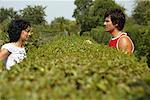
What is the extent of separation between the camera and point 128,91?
2.57 metres

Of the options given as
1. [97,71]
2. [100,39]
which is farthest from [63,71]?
[100,39]

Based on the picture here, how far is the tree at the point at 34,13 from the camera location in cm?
6919

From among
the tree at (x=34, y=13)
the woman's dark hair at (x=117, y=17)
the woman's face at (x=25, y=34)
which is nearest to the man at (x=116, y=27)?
the woman's dark hair at (x=117, y=17)

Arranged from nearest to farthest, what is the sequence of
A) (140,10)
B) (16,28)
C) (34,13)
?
(16,28) < (140,10) < (34,13)

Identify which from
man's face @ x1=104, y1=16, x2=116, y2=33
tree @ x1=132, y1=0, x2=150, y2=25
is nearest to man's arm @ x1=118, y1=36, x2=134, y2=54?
man's face @ x1=104, y1=16, x2=116, y2=33

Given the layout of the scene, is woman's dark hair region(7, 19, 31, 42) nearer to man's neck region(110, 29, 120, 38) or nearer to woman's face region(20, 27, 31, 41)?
woman's face region(20, 27, 31, 41)

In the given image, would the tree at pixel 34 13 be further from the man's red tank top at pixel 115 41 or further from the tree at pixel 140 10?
the man's red tank top at pixel 115 41

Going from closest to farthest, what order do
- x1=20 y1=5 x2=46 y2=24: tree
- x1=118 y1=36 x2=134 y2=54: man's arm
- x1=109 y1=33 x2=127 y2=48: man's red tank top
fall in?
x1=118 y1=36 x2=134 y2=54: man's arm < x1=109 y1=33 x2=127 y2=48: man's red tank top < x1=20 y1=5 x2=46 y2=24: tree

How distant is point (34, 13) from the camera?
229 ft

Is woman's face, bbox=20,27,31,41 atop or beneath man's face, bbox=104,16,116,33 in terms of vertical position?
beneath

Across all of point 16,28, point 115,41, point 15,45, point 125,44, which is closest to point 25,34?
point 16,28

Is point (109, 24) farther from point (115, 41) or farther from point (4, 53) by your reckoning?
point (4, 53)

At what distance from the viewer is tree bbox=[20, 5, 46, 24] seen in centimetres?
6919

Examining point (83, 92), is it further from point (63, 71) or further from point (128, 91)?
point (63, 71)
